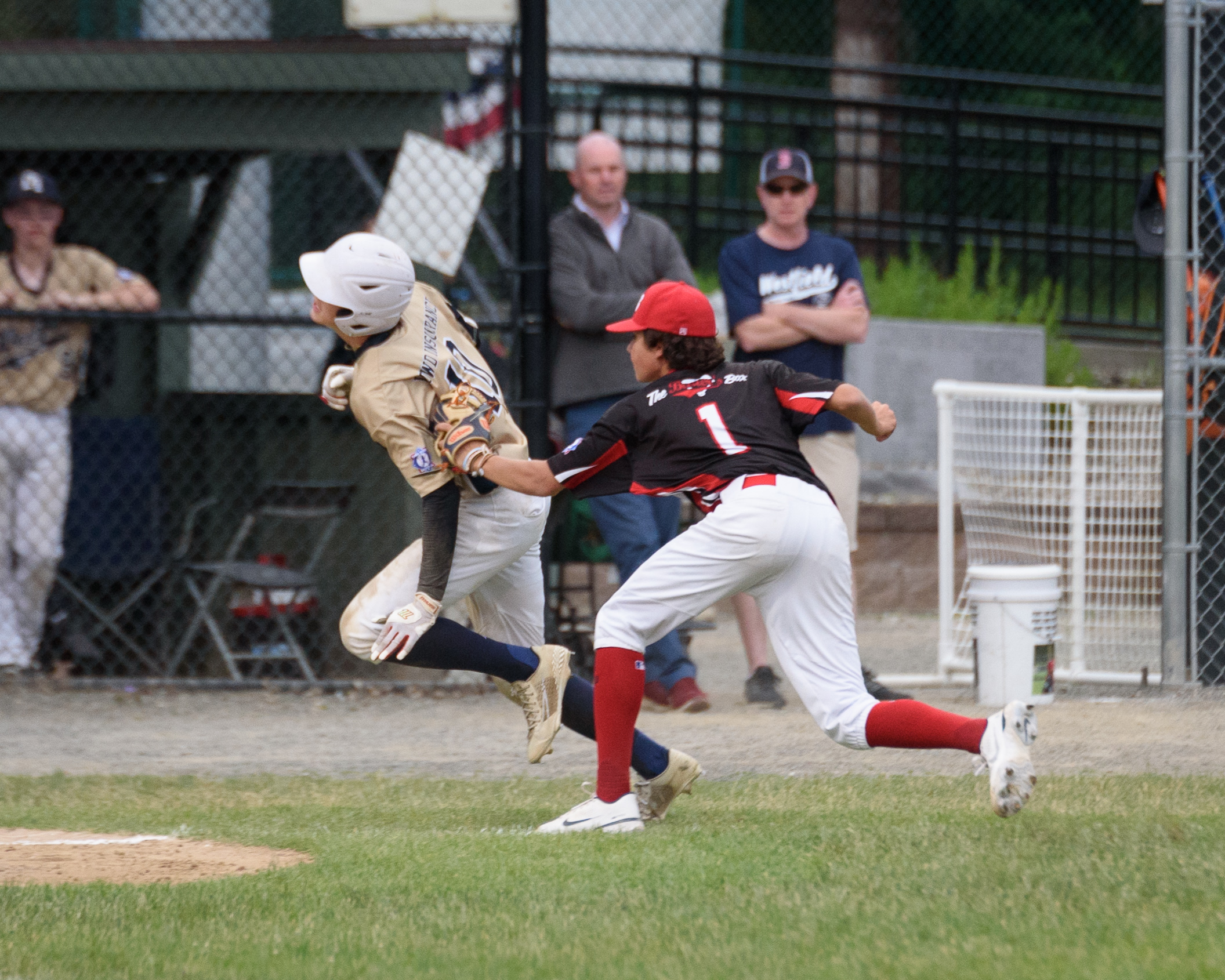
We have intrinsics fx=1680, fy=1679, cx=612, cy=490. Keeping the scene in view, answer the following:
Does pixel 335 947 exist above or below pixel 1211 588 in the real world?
below

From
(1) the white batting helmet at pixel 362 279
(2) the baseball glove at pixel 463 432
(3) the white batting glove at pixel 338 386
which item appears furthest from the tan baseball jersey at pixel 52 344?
(2) the baseball glove at pixel 463 432

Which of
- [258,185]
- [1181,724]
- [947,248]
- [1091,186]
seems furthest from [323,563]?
[1091,186]

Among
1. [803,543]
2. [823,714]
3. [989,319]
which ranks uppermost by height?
[989,319]

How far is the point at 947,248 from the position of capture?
520 inches

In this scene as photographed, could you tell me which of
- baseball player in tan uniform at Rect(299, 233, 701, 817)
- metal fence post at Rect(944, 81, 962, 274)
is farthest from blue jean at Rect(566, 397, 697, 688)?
metal fence post at Rect(944, 81, 962, 274)

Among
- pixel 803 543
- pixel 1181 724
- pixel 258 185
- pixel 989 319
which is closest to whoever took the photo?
pixel 803 543

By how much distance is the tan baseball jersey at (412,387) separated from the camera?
529cm

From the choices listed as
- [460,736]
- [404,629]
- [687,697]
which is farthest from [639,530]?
[404,629]

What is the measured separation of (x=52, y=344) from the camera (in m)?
8.34

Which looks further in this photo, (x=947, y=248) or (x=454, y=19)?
(x=947, y=248)

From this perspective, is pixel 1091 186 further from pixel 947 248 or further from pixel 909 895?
pixel 909 895

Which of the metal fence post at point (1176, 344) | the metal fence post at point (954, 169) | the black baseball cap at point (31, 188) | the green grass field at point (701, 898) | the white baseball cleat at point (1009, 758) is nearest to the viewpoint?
the green grass field at point (701, 898)

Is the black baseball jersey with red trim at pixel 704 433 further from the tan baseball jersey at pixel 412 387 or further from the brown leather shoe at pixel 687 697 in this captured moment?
the brown leather shoe at pixel 687 697

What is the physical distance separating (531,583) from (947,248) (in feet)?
27.0
